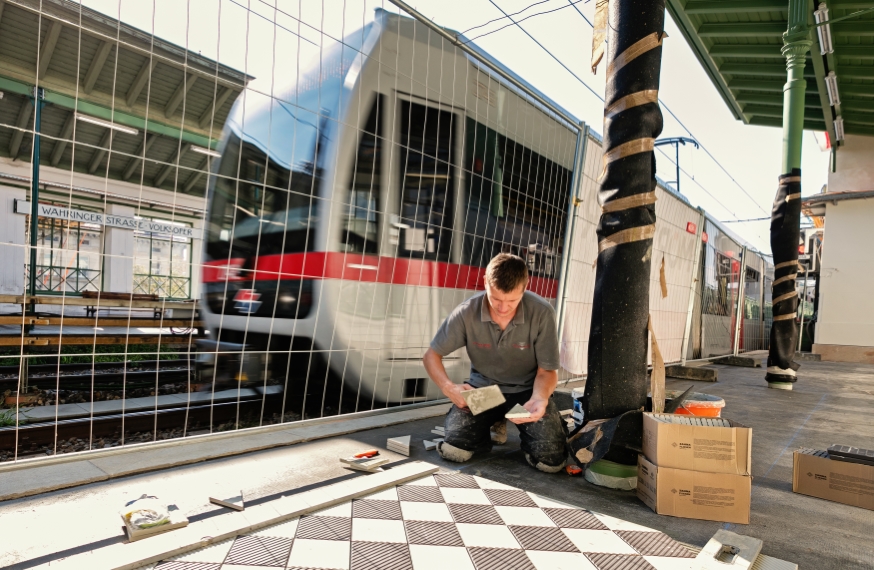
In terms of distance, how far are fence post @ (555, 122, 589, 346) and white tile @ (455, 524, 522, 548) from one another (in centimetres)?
290

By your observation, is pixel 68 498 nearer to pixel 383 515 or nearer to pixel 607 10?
pixel 383 515

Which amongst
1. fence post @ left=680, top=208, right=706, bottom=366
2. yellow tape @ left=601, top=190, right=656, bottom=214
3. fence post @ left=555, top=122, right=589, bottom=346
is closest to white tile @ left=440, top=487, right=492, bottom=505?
yellow tape @ left=601, top=190, right=656, bottom=214

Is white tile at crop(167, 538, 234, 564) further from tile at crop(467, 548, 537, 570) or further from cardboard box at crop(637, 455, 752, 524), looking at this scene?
cardboard box at crop(637, 455, 752, 524)

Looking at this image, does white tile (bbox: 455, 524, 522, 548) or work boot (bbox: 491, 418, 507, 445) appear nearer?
white tile (bbox: 455, 524, 522, 548)

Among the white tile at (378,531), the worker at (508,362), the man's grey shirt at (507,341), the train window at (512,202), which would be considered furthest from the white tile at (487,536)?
the train window at (512,202)

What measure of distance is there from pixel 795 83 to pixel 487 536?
753cm

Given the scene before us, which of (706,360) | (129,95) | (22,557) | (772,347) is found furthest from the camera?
(706,360)

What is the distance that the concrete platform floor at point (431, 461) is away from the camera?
1662mm

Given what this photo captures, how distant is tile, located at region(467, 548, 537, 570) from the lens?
5.21 ft

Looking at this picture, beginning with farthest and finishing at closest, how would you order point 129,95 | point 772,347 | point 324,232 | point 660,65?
point 772,347, point 129,95, point 324,232, point 660,65

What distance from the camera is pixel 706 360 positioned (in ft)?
29.8

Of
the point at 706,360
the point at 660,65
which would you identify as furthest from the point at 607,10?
the point at 706,360

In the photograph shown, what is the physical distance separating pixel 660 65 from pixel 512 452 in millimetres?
2141

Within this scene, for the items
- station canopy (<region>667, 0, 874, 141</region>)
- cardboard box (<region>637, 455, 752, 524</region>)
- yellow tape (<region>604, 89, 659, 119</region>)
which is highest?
station canopy (<region>667, 0, 874, 141</region>)
